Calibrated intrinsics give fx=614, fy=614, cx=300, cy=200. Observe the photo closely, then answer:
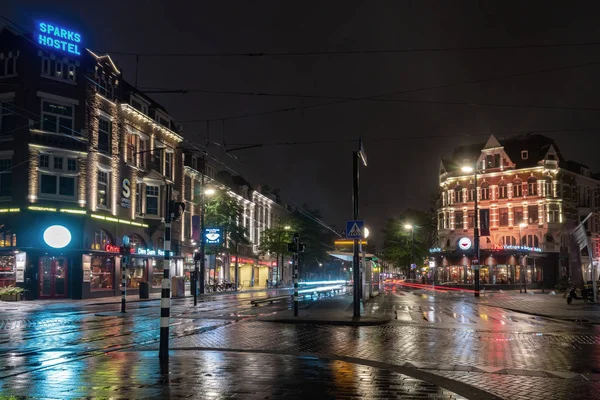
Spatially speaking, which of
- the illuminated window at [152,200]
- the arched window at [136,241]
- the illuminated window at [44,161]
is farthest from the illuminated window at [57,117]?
the illuminated window at [152,200]

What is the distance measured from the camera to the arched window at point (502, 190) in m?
76.6

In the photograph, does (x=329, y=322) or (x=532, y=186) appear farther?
(x=532, y=186)

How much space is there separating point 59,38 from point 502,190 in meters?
56.8

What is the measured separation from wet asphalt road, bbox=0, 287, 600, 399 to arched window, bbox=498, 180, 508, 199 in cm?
5907

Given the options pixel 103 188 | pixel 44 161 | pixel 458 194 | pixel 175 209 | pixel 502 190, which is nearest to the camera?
pixel 175 209

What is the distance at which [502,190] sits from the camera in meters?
76.9

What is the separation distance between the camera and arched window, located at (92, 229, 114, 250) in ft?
140

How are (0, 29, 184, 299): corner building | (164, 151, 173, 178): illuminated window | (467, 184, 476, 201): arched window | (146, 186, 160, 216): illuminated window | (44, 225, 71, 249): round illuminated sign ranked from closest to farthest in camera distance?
(0, 29, 184, 299): corner building < (44, 225, 71, 249): round illuminated sign < (146, 186, 160, 216): illuminated window < (164, 151, 173, 178): illuminated window < (467, 184, 476, 201): arched window

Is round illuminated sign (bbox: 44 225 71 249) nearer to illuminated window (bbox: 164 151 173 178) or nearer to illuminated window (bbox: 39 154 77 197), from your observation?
illuminated window (bbox: 39 154 77 197)

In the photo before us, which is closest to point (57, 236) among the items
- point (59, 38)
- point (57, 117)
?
point (57, 117)

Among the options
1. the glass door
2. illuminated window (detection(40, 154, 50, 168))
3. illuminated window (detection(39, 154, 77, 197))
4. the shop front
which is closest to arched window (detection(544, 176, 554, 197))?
the shop front

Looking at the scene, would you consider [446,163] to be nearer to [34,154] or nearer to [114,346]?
[34,154]

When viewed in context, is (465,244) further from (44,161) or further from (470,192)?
(44,161)

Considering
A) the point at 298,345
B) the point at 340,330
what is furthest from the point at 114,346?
the point at 340,330
